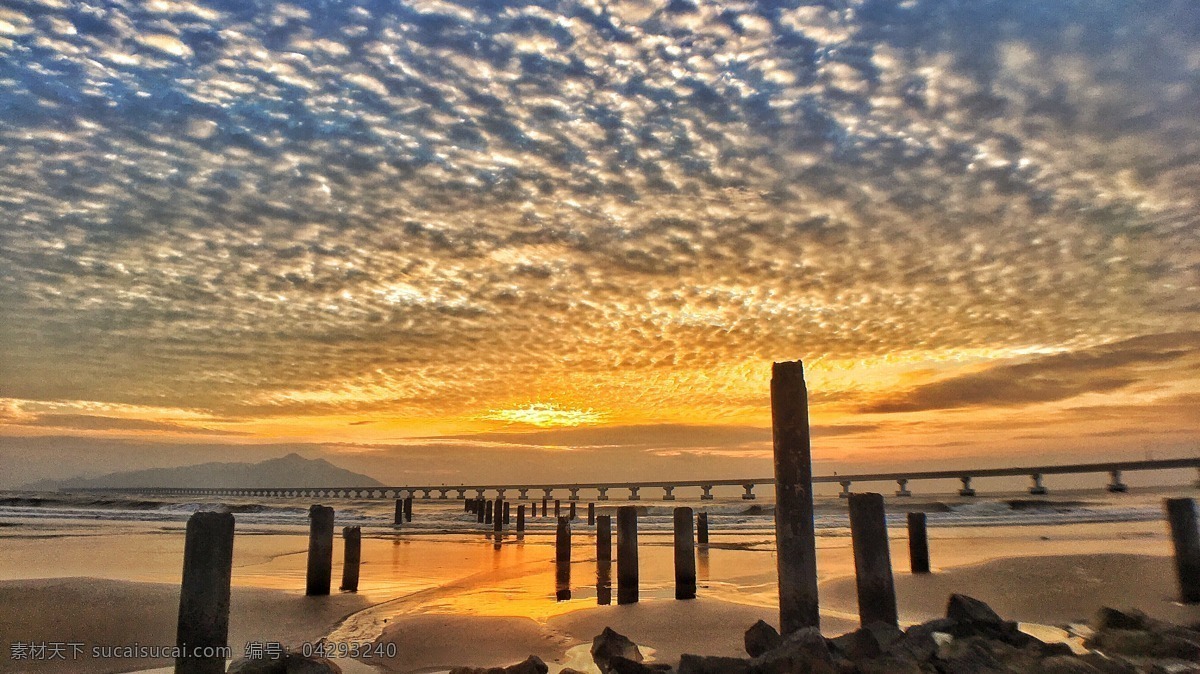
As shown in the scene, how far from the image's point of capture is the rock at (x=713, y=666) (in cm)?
634

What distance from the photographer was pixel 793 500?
887cm

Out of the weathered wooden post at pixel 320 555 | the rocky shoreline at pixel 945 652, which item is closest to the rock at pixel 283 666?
the rocky shoreline at pixel 945 652

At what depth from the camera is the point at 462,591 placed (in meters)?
13.6

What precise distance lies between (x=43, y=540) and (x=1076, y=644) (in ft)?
92.9

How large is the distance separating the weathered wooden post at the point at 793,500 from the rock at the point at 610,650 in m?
2.44

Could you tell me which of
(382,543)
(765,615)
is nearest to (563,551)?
(765,615)

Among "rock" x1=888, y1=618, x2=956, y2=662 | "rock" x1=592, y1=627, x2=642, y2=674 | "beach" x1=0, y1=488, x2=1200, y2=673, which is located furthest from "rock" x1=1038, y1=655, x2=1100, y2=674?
"rock" x1=592, y1=627, x2=642, y2=674

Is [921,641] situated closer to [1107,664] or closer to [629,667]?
[1107,664]

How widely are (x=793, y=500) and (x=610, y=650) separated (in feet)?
10.3

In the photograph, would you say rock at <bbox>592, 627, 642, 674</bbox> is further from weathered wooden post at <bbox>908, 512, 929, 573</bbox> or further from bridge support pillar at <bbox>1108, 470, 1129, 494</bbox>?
bridge support pillar at <bbox>1108, 470, 1129, 494</bbox>

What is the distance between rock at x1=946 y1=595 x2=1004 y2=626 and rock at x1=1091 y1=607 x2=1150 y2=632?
5.08ft

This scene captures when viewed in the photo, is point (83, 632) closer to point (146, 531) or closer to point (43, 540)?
point (43, 540)

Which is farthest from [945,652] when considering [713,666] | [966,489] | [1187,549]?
[966,489]

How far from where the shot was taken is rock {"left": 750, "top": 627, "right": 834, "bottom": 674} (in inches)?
235
